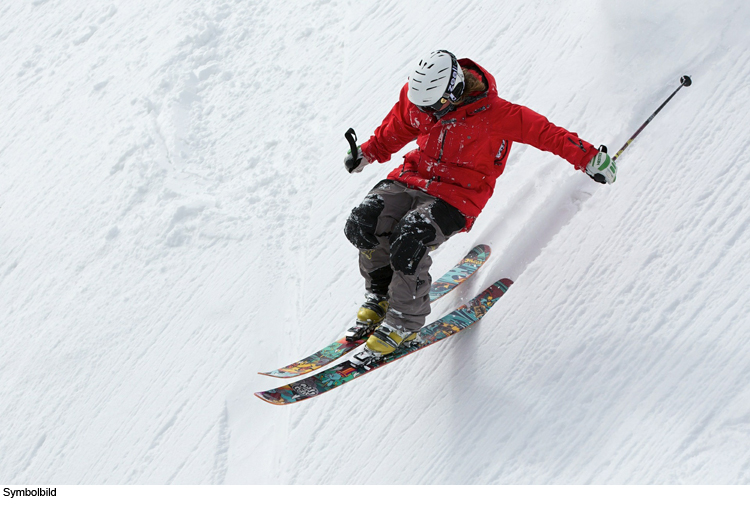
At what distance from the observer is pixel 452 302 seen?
4699 millimetres

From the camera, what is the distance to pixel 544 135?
142 inches

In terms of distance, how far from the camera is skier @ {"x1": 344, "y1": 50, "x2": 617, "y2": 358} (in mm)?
3605

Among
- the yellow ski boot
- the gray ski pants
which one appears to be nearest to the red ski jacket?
the gray ski pants

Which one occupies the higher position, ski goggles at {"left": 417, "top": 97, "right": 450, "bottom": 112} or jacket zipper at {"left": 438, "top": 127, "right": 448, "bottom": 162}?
ski goggles at {"left": 417, "top": 97, "right": 450, "bottom": 112}

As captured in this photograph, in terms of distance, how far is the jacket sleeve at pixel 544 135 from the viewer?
3518 millimetres

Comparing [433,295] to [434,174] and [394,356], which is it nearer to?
[394,356]

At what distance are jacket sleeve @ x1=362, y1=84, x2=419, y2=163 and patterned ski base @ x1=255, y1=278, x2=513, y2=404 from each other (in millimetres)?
1171

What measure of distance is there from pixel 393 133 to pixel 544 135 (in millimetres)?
1015

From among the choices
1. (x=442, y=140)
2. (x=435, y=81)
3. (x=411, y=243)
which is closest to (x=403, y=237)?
(x=411, y=243)

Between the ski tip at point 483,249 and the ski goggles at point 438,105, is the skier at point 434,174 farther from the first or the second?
the ski tip at point 483,249

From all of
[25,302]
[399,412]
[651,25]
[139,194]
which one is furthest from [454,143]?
[25,302]

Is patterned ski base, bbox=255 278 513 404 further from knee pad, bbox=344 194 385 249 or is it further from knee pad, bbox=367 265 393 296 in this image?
knee pad, bbox=344 194 385 249

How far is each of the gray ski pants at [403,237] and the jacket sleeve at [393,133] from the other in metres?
0.32

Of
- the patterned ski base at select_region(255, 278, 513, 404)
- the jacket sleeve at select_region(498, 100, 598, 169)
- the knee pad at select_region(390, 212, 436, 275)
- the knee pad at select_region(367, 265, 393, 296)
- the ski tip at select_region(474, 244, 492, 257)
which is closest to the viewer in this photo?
the jacket sleeve at select_region(498, 100, 598, 169)
